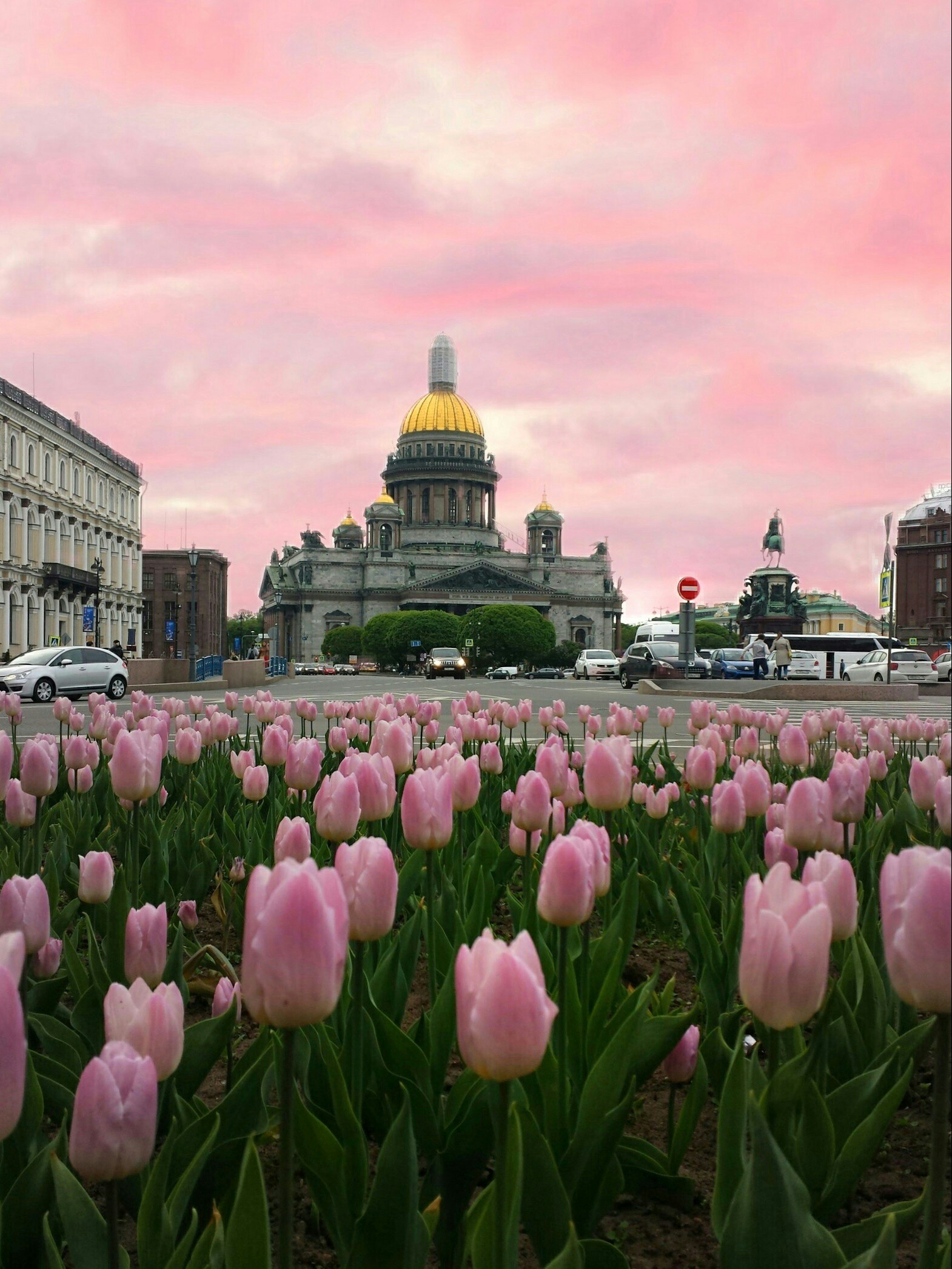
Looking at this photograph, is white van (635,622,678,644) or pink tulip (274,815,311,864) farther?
white van (635,622,678,644)

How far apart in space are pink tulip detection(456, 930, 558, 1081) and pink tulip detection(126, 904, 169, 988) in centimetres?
76

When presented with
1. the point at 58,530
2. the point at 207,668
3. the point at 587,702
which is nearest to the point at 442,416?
the point at 58,530

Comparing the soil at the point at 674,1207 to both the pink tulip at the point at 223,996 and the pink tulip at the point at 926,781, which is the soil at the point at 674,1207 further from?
the pink tulip at the point at 926,781

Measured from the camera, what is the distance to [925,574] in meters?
90.9

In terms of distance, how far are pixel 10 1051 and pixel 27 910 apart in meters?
0.73

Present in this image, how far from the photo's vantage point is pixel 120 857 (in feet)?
12.8

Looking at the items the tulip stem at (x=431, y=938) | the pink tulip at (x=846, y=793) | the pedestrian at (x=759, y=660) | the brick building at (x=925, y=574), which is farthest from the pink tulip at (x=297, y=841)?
the brick building at (x=925, y=574)

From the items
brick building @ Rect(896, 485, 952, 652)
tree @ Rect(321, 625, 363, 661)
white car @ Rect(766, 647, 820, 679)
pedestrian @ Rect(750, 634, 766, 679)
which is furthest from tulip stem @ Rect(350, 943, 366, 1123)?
brick building @ Rect(896, 485, 952, 652)

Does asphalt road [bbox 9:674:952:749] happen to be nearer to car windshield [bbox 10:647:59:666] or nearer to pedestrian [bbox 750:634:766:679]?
car windshield [bbox 10:647:59:666]

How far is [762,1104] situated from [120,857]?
2910 millimetres

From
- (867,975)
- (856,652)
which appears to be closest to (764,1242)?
(867,975)

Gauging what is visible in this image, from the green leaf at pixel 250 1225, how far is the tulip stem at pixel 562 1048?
58 cm

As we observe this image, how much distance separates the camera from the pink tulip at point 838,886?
1454mm

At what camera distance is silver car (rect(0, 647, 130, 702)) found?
2161 centimetres
